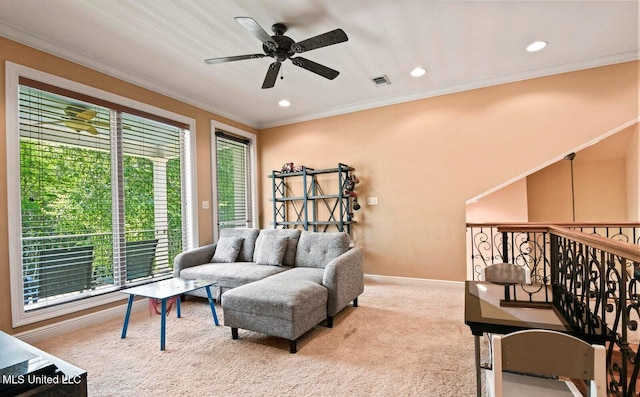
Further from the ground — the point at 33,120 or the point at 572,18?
the point at 572,18

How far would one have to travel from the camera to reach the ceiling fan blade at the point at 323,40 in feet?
7.36

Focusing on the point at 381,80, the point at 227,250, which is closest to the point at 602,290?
the point at 381,80

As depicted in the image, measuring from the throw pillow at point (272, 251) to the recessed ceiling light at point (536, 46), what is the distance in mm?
3382

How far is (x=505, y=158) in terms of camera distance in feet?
12.6

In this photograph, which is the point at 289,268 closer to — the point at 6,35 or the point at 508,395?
the point at 508,395

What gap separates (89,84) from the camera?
10.5 feet

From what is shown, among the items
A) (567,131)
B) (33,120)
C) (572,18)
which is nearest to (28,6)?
(33,120)

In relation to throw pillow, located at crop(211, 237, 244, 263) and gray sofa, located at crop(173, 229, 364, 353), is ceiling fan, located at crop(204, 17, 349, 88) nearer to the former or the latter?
gray sofa, located at crop(173, 229, 364, 353)

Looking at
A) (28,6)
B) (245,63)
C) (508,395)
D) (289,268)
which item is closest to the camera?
(508,395)

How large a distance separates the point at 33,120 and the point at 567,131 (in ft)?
18.5

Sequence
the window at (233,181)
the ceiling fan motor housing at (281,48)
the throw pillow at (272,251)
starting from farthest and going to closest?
the window at (233,181), the throw pillow at (272,251), the ceiling fan motor housing at (281,48)

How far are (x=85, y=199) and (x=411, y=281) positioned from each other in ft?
13.6

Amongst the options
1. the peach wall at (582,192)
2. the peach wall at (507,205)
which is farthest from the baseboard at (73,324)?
the peach wall at (582,192)

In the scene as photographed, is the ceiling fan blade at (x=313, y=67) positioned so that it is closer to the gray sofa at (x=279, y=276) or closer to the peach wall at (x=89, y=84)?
the gray sofa at (x=279, y=276)
